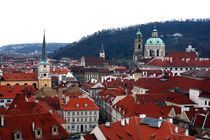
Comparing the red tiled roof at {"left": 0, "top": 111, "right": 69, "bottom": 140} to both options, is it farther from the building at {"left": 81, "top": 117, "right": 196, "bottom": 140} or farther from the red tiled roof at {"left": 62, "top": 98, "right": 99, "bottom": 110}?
the red tiled roof at {"left": 62, "top": 98, "right": 99, "bottom": 110}

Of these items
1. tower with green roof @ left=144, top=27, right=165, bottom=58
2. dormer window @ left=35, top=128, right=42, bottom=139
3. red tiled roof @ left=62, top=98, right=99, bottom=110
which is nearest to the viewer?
dormer window @ left=35, top=128, right=42, bottom=139

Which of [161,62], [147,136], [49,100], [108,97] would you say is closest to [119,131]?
[147,136]

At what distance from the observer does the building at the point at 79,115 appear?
73.5m

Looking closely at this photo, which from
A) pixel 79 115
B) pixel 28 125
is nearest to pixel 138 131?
pixel 28 125

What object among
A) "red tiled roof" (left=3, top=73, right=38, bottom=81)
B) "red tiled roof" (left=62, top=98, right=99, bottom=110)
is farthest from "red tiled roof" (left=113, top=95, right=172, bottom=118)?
"red tiled roof" (left=3, top=73, right=38, bottom=81)

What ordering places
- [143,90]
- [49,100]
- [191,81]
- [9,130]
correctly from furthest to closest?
[143,90] → [191,81] → [49,100] → [9,130]

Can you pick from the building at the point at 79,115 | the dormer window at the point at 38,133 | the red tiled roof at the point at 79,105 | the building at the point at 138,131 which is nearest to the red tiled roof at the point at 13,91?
the red tiled roof at the point at 79,105

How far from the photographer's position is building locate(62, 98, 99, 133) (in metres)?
73.5

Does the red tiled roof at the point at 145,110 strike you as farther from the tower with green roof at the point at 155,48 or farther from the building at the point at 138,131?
the tower with green roof at the point at 155,48

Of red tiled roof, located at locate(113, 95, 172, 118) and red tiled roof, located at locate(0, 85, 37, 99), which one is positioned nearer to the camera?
red tiled roof, located at locate(113, 95, 172, 118)

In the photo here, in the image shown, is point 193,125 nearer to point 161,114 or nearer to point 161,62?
point 161,114

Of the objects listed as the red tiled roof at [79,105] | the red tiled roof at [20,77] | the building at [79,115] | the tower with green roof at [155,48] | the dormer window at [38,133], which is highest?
the tower with green roof at [155,48]

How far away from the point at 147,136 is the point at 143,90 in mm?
46215

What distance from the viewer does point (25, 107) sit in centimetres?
6169
